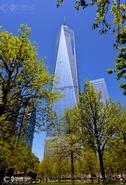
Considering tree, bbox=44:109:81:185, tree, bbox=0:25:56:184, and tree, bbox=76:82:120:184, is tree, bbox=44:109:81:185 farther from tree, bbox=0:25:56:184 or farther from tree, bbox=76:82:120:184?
tree, bbox=0:25:56:184

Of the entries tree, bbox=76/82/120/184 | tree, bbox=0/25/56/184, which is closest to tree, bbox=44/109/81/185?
tree, bbox=76/82/120/184

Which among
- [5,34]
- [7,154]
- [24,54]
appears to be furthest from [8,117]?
[7,154]

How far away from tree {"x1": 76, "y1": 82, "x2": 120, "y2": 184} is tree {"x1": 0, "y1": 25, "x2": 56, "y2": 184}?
10162mm

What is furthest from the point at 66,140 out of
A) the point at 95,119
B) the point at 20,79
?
the point at 20,79

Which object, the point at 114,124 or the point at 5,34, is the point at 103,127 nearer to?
the point at 114,124

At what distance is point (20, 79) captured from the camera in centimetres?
2120

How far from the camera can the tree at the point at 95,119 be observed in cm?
3025

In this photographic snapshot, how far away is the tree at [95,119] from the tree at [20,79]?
10.2 m

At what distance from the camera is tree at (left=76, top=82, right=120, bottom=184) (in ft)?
99.2

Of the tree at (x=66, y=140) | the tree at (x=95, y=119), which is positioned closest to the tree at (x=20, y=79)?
the tree at (x=95, y=119)

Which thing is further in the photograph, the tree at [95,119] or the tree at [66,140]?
the tree at [66,140]

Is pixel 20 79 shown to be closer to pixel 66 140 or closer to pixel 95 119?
pixel 95 119

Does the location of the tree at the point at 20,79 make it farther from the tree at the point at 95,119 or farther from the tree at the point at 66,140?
the tree at the point at 66,140

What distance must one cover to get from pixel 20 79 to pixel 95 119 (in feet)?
40.7
